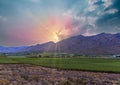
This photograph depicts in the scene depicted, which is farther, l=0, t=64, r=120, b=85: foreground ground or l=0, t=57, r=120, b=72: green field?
l=0, t=57, r=120, b=72: green field

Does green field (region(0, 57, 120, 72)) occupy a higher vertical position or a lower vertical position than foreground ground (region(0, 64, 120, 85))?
higher

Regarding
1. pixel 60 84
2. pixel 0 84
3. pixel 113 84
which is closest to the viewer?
pixel 0 84

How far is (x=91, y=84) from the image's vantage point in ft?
67.7

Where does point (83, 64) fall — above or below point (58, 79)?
above

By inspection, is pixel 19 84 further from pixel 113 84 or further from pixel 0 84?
pixel 113 84

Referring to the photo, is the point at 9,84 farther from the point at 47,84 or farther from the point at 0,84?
the point at 47,84

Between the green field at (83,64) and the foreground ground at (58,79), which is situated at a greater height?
the green field at (83,64)

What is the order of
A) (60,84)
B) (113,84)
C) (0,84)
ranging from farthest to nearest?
1. (113,84)
2. (60,84)
3. (0,84)

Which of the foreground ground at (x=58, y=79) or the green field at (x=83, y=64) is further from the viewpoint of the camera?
the green field at (x=83, y=64)

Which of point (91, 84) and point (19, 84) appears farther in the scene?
point (91, 84)

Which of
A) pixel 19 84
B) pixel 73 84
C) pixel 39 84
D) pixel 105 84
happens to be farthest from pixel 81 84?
pixel 19 84

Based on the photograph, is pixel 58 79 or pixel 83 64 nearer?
pixel 58 79

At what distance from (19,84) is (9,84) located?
0.96 metres

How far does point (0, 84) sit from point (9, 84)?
0.92 metres
